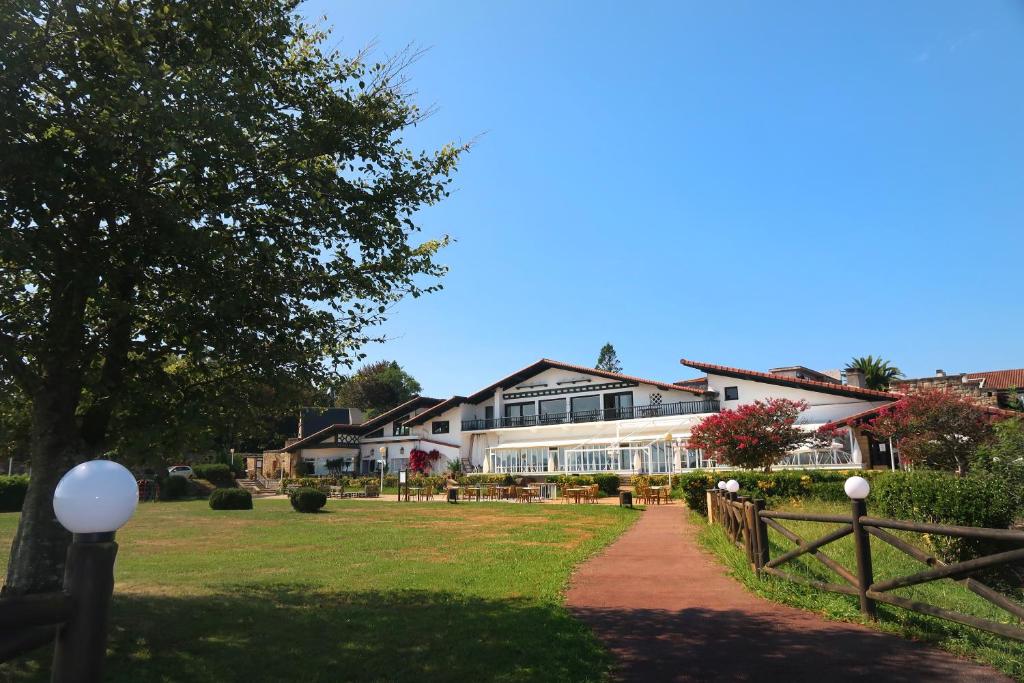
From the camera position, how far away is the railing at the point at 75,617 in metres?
2.07

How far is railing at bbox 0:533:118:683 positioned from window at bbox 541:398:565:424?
43.0 metres

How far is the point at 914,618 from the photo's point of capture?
661 centimetres

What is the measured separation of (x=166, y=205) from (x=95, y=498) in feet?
15.7

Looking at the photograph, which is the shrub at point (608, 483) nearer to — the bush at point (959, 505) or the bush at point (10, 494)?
the bush at point (959, 505)

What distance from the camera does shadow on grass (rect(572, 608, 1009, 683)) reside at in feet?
16.6

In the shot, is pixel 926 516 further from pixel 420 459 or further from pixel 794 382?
pixel 420 459

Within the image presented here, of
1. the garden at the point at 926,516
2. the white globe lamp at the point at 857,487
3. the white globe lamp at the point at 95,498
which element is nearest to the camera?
the white globe lamp at the point at 95,498

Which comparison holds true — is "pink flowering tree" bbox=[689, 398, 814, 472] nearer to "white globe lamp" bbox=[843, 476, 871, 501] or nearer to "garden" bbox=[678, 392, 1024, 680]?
"garden" bbox=[678, 392, 1024, 680]

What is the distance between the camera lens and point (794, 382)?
34.1 meters

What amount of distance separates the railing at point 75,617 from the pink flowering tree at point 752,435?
24427 mm

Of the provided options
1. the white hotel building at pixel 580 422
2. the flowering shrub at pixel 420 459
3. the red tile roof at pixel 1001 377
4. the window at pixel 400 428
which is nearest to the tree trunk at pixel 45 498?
the white hotel building at pixel 580 422

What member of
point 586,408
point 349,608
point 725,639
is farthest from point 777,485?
point 586,408

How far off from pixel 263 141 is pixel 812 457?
31.7m

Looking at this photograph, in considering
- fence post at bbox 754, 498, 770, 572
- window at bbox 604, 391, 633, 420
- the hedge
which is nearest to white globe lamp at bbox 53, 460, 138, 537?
fence post at bbox 754, 498, 770, 572
